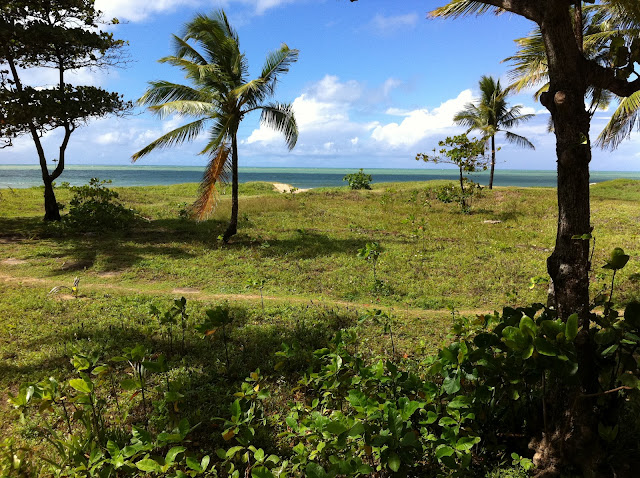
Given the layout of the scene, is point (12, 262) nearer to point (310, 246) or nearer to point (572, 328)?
point (310, 246)

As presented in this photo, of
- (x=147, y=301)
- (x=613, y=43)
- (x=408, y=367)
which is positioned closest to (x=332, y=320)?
(x=408, y=367)

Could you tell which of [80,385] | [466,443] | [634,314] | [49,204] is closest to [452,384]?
[466,443]

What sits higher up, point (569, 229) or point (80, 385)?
point (569, 229)

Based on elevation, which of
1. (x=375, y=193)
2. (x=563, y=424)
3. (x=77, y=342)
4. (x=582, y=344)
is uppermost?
(x=375, y=193)

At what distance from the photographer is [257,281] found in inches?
254

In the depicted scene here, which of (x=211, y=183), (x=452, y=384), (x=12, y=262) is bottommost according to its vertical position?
(x=12, y=262)

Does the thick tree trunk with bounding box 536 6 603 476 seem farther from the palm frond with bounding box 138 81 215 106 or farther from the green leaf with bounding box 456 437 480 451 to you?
the palm frond with bounding box 138 81 215 106

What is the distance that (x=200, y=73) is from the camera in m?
11.3

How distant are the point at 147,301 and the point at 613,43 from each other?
7.45 m

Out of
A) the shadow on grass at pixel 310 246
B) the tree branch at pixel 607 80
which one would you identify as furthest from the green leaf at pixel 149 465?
the shadow on grass at pixel 310 246

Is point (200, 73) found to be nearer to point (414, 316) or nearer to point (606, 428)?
point (414, 316)

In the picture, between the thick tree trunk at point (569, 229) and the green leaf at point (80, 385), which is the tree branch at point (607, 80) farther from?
the green leaf at point (80, 385)

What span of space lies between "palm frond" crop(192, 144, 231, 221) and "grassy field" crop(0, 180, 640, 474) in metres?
1.29

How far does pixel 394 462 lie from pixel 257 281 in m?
4.62
